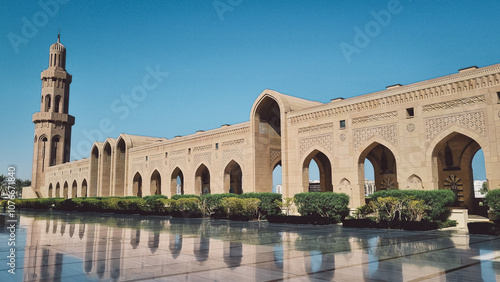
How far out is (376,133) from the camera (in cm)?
1616

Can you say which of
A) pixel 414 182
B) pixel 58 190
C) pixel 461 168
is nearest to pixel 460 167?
pixel 461 168

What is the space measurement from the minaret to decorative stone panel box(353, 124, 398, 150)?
38775 millimetres

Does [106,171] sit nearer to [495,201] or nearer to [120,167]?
[120,167]

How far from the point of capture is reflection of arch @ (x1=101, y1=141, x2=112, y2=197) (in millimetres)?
33219

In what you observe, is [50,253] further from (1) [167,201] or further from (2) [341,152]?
(1) [167,201]

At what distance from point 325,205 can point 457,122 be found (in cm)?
556

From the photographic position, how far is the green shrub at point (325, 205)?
14.8 metres

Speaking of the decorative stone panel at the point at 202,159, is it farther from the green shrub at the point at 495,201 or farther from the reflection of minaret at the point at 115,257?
the green shrub at the point at 495,201

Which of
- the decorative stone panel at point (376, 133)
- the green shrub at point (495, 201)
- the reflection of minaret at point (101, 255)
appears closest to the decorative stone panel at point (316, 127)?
the decorative stone panel at point (376, 133)

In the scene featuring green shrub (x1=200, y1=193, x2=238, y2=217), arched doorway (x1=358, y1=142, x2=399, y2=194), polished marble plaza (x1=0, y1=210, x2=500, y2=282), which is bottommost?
polished marble plaza (x1=0, y1=210, x2=500, y2=282)

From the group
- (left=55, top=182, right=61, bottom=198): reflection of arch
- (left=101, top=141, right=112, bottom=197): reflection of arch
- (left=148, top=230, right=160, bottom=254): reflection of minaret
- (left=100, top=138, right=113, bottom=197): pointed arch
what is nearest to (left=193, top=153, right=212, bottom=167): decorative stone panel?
(left=100, top=138, right=113, bottom=197): pointed arch

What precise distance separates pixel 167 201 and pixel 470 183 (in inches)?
595

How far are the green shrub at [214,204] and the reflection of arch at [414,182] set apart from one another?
782 cm

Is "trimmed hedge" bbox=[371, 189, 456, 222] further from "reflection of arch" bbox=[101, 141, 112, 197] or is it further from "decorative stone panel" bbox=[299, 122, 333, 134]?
"reflection of arch" bbox=[101, 141, 112, 197]
